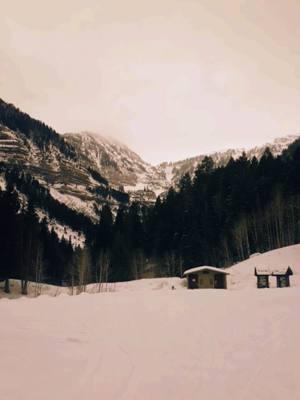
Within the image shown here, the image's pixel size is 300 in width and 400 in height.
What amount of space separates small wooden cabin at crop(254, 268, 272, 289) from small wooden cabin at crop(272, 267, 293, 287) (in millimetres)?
853

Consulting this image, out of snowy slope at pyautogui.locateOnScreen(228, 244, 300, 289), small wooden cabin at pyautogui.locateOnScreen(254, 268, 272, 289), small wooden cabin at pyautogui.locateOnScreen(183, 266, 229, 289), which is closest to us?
small wooden cabin at pyautogui.locateOnScreen(254, 268, 272, 289)

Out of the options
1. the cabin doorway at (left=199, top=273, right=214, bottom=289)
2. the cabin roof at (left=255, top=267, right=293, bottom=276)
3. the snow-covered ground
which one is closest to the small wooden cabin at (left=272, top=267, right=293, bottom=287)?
the cabin roof at (left=255, top=267, right=293, bottom=276)

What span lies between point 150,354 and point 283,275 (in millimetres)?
33274

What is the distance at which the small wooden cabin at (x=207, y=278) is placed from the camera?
147 feet

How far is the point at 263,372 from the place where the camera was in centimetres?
841

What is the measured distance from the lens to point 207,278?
45375 millimetres

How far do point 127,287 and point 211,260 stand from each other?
18.3 meters

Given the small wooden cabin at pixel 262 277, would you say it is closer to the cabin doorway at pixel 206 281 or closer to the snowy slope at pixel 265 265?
the snowy slope at pixel 265 265

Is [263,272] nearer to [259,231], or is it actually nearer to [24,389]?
[259,231]

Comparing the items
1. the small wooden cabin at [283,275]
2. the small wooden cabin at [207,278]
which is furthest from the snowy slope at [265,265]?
the small wooden cabin at [283,275]

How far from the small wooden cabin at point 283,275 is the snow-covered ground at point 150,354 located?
22678mm

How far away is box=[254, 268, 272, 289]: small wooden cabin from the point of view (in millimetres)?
39312

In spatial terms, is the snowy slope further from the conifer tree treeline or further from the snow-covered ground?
A: the snow-covered ground

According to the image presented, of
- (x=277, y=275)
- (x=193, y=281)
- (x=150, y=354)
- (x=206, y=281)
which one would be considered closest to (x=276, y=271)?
(x=277, y=275)
